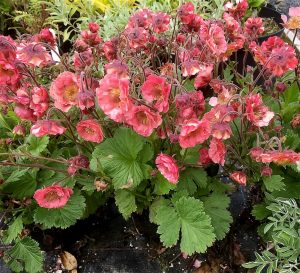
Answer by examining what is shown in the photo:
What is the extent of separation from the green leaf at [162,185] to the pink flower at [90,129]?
0.27 meters

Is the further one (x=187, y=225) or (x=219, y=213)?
(x=219, y=213)

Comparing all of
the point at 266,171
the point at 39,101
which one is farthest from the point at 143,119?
the point at 266,171

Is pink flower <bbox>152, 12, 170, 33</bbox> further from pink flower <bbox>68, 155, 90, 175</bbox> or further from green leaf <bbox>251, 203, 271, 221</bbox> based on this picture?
green leaf <bbox>251, 203, 271, 221</bbox>

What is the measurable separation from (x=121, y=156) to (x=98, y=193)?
26 cm

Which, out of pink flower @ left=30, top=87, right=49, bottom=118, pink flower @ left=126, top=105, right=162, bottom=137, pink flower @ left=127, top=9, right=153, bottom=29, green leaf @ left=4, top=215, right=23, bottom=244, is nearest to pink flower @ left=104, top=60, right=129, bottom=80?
pink flower @ left=126, top=105, right=162, bottom=137

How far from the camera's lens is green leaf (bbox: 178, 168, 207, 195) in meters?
1.44

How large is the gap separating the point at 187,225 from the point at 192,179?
0.54ft

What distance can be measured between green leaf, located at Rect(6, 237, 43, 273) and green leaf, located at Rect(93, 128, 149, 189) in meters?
0.39

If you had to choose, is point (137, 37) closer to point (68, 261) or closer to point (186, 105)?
point (186, 105)

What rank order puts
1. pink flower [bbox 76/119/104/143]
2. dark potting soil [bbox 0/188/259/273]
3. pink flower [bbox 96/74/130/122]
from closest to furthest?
pink flower [bbox 96/74/130/122] < pink flower [bbox 76/119/104/143] < dark potting soil [bbox 0/188/259/273]

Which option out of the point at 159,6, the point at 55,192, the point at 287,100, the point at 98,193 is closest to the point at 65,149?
the point at 98,193

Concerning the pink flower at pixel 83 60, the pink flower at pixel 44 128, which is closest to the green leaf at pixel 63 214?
the pink flower at pixel 44 128

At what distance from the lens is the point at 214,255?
69.5 inches

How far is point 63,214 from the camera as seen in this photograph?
57.0 inches
